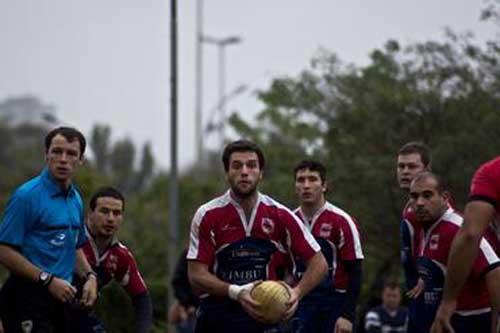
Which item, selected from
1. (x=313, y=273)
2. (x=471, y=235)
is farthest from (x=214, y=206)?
(x=471, y=235)

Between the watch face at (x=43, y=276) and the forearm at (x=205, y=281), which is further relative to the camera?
the forearm at (x=205, y=281)

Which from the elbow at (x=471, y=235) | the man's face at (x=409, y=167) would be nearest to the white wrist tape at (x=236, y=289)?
the elbow at (x=471, y=235)

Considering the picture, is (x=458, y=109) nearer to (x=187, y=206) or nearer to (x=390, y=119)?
(x=390, y=119)

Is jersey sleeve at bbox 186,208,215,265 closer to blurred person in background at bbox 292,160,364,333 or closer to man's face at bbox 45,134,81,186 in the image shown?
man's face at bbox 45,134,81,186

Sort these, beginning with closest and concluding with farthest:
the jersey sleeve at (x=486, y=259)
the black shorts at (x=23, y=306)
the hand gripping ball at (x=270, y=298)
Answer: the jersey sleeve at (x=486, y=259) → the hand gripping ball at (x=270, y=298) → the black shorts at (x=23, y=306)

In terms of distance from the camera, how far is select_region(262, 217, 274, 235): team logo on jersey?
438 inches

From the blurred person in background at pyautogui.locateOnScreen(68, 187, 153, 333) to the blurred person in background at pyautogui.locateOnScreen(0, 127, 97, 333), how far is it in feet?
4.59

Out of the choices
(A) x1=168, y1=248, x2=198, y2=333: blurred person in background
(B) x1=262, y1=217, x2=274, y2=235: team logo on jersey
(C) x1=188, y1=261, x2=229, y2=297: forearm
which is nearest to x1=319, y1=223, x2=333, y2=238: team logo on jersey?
(A) x1=168, y1=248, x2=198, y2=333: blurred person in background

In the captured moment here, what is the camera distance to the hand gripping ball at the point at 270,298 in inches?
405

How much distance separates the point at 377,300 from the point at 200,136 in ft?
128

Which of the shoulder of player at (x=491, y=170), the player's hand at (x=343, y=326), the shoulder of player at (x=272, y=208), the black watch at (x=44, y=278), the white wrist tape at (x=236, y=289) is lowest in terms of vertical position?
the player's hand at (x=343, y=326)

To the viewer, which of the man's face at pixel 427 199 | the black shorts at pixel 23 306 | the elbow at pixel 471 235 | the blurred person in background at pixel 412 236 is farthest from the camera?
the blurred person in background at pixel 412 236

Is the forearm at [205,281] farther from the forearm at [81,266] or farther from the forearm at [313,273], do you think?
the forearm at [81,266]

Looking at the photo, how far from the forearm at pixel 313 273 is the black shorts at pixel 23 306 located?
2.05 m
